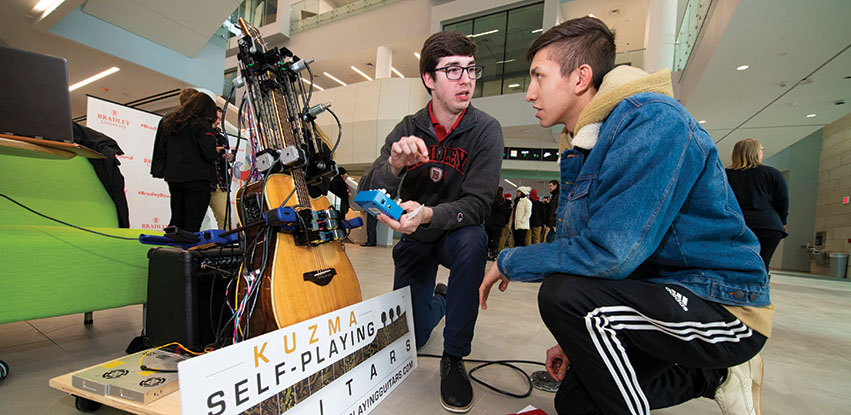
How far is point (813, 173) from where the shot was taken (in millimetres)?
8969

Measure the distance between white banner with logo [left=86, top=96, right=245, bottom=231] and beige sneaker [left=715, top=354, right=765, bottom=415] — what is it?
13.6ft

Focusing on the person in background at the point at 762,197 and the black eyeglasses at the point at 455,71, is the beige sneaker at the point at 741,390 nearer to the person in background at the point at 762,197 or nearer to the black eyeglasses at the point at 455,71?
the black eyeglasses at the point at 455,71

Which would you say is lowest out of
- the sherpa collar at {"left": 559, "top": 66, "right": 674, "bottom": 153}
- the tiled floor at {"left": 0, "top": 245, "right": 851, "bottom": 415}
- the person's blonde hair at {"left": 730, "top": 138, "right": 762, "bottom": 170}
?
the tiled floor at {"left": 0, "top": 245, "right": 851, "bottom": 415}

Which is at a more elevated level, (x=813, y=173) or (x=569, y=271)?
(x=813, y=173)

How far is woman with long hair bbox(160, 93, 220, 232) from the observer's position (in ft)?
8.23

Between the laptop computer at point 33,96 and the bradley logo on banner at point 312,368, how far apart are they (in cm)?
109

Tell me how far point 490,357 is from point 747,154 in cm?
278

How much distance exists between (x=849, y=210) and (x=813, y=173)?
1.84 metres

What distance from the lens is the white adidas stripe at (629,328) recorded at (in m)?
0.71

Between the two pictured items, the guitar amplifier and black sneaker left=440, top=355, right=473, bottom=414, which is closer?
black sneaker left=440, top=355, right=473, bottom=414

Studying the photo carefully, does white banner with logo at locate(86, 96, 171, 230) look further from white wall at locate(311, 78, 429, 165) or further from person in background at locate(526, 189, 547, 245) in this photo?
white wall at locate(311, 78, 429, 165)

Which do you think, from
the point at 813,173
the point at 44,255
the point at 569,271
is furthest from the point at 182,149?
the point at 813,173

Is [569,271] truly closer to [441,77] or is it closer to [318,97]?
[441,77]

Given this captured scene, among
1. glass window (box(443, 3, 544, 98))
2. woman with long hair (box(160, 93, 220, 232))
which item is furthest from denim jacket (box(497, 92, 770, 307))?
glass window (box(443, 3, 544, 98))
